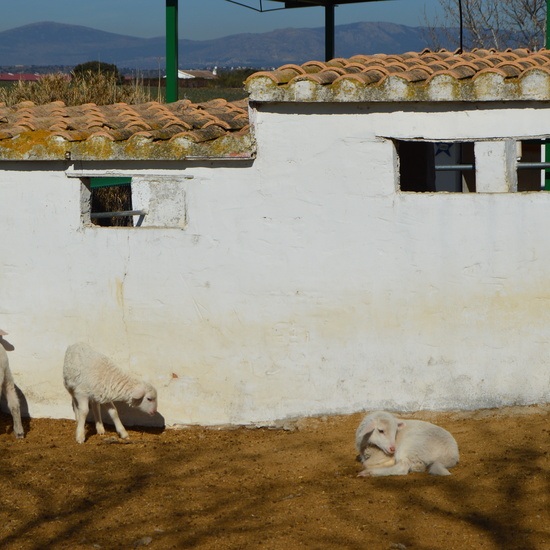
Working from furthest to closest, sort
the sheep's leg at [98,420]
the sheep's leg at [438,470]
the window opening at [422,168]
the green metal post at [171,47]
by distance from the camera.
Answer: the green metal post at [171,47] < the window opening at [422,168] < the sheep's leg at [98,420] < the sheep's leg at [438,470]

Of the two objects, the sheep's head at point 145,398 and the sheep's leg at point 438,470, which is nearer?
the sheep's leg at point 438,470

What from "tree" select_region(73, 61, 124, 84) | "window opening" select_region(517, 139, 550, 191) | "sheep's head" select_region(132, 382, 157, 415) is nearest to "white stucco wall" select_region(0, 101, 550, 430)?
"sheep's head" select_region(132, 382, 157, 415)

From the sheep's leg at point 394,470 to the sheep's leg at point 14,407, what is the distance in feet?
11.1

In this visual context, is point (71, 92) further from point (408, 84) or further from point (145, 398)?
point (408, 84)

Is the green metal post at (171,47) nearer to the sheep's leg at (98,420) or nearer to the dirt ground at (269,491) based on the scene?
the sheep's leg at (98,420)

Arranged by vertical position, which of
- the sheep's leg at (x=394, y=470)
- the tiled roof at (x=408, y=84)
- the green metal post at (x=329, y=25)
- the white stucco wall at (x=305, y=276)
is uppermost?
the green metal post at (x=329, y=25)

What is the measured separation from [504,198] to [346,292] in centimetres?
157

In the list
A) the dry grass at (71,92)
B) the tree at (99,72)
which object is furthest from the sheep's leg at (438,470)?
the tree at (99,72)

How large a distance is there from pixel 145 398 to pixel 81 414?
0.60m

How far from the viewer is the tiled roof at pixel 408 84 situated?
6.96 meters

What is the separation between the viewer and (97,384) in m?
7.48

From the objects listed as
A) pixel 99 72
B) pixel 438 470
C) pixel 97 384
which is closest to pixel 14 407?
pixel 97 384

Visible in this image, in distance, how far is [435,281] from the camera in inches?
289

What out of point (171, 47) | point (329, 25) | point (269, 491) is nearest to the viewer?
point (269, 491)
